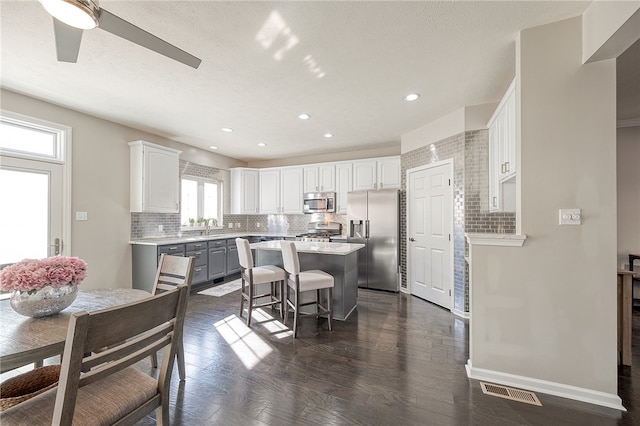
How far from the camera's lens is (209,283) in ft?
16.3

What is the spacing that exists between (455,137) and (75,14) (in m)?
3.77

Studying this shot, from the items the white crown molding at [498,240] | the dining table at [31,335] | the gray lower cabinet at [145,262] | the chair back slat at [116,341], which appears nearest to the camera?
the chair back slat at [116,341]

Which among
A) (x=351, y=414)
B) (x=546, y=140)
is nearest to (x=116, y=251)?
(x=351, y=414)

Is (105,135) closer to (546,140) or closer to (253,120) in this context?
(253,120)

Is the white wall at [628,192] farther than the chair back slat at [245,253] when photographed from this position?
Yes

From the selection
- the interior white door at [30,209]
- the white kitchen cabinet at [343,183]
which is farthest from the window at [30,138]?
the white kitchen cabinet at [343,183]

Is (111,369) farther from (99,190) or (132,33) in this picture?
(99,190)

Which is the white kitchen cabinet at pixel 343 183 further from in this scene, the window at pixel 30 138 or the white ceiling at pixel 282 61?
the window at pixel 30 138

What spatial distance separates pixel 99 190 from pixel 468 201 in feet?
16.7

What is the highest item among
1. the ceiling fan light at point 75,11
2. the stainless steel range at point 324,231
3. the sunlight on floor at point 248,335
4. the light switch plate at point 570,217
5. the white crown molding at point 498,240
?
the ceiling fan light at point 75,11

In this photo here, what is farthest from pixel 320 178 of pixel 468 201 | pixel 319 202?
pixel 468 201

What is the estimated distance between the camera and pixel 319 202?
5.58m

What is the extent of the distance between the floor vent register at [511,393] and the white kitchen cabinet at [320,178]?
13.5 ft

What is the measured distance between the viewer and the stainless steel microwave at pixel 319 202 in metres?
5.49
